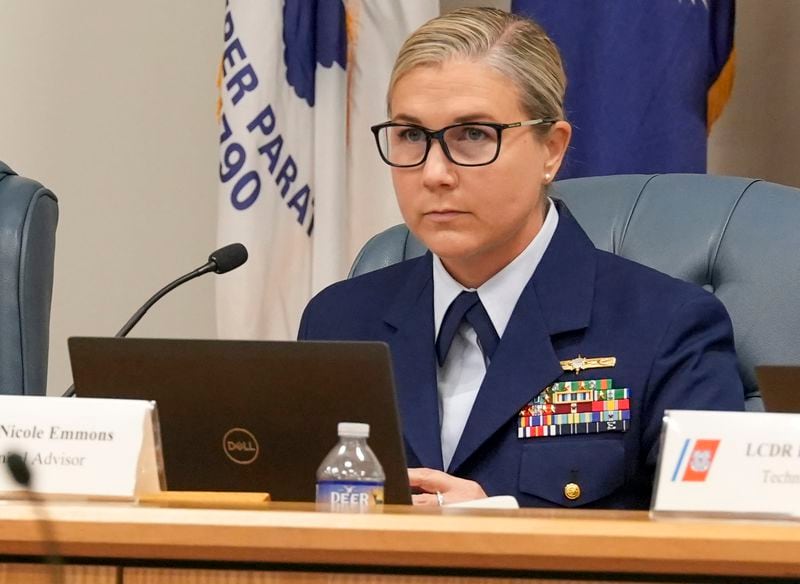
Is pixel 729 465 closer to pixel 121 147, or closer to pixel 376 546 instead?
pixel 376 546

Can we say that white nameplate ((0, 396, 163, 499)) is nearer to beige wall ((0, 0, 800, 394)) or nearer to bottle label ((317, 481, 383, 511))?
bottle label ((317, 481, 383, 511))

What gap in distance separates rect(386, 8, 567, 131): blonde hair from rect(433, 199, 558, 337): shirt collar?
174 mm

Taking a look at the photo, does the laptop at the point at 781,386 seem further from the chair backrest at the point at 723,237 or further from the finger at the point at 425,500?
the chair backrest at the point at 723,237

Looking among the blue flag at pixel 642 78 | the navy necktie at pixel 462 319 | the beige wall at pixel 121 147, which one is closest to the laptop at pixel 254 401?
the navy necktie at pixel 462 319

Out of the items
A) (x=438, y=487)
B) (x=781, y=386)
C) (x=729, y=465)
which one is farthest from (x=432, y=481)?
(x=729, y=465)

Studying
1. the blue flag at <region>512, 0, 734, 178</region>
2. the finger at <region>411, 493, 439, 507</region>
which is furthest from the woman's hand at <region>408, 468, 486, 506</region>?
the blue flag at <region>512, 0, 734, 178</region>

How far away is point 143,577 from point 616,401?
92cm

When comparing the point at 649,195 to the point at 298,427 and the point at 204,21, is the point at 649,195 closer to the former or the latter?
the point at 298,427

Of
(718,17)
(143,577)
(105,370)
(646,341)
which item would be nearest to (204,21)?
(718,17)

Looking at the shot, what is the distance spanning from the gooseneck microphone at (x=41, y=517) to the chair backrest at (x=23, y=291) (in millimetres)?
1095

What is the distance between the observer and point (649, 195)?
1981 mm

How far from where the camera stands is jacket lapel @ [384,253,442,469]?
174cm

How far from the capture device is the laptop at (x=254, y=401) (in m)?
1.19

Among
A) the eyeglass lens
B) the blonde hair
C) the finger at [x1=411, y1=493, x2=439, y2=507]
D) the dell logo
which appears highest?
the blonde hair
